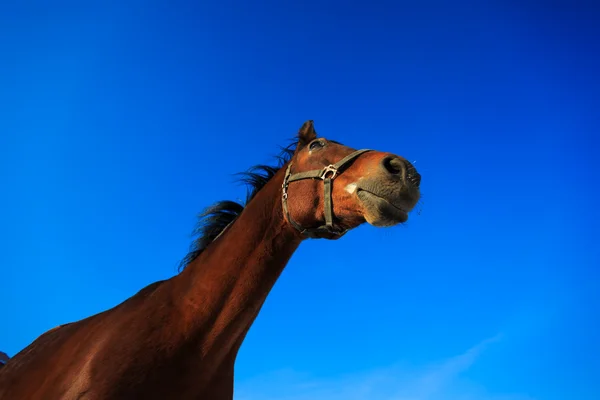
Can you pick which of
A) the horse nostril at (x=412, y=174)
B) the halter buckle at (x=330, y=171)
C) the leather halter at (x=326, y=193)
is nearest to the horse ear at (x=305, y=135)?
the leather halter at (x=326, y=193)

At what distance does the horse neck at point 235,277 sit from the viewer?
3814mm

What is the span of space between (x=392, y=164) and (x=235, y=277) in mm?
1722

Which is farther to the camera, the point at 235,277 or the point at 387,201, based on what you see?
the point at 235,277

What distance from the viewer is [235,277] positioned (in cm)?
393

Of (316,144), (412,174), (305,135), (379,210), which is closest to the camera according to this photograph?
(379,210)

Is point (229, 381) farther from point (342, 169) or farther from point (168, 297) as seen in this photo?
point (342, 169)

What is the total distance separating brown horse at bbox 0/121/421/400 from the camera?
141 inches

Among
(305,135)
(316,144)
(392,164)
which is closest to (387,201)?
(392,164)

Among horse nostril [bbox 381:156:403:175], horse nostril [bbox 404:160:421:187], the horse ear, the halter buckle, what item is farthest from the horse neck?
horse nostril [bbox 404:160:421:187]

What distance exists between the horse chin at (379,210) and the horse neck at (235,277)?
2.53 ft

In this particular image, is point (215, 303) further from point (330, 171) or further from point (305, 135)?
point (305, 135)

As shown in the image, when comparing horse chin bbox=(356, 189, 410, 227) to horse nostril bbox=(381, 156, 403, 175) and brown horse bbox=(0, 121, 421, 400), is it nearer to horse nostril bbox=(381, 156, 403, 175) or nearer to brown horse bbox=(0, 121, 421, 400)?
brown horse bbox=(0, 121, 421, 400)

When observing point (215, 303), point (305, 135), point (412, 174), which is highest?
point (305, 135)

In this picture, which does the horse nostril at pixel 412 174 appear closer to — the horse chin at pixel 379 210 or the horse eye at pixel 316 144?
the horse chin at pixel 379 210
